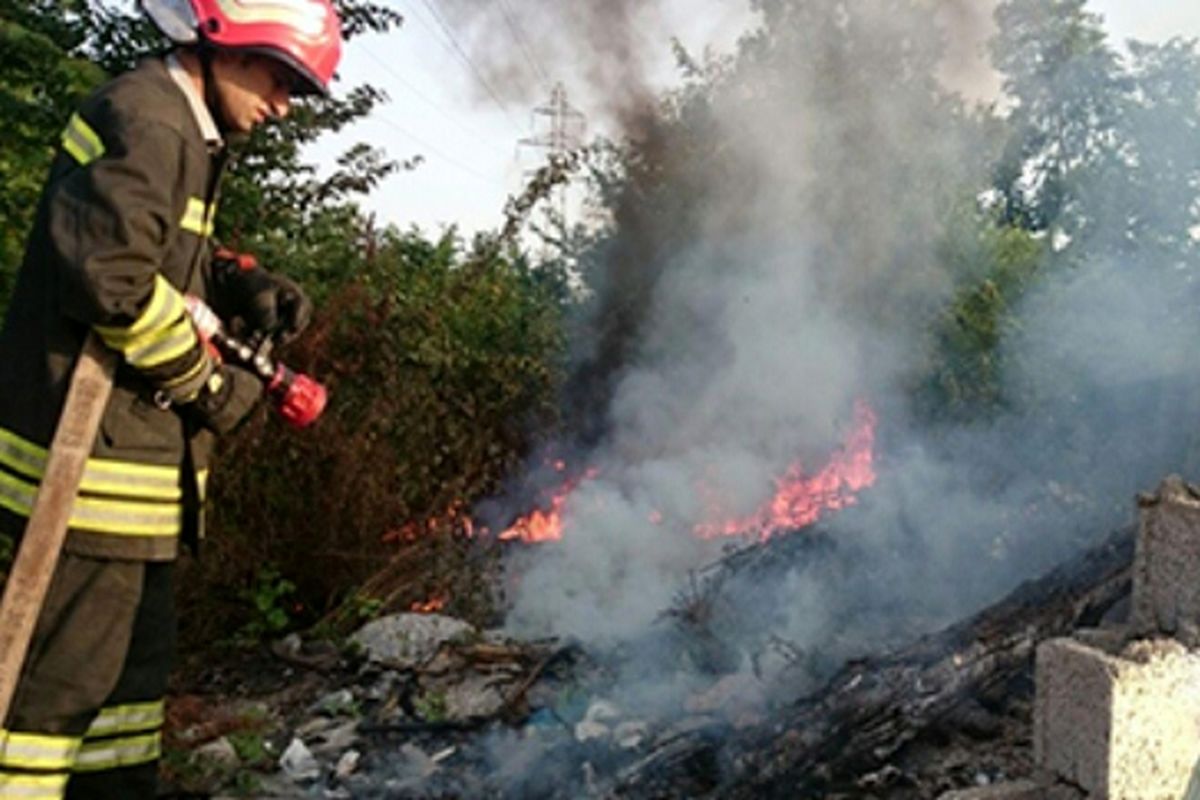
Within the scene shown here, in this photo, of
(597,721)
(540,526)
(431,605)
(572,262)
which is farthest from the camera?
(572,262)

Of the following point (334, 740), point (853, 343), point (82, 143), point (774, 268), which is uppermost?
point (774, 268)

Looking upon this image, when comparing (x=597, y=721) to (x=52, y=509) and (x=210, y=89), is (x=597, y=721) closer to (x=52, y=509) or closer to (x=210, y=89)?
(x=52, y=509)

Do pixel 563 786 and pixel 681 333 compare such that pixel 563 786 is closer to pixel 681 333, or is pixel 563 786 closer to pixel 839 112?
pixel 681 333

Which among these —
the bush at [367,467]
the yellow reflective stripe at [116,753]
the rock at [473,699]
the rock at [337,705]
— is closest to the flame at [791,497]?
the bush at [367,467]

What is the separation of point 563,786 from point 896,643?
69.8 inches

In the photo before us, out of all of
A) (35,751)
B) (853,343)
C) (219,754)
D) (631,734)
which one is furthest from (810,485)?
(35,751)

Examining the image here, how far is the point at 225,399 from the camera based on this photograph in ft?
8.83

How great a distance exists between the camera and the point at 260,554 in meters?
6.03

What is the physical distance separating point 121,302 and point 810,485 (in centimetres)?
819

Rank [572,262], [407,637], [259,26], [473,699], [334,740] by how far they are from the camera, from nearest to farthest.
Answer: [259,26] < [334,740] < [473,699] < [407,637] < [572,262]

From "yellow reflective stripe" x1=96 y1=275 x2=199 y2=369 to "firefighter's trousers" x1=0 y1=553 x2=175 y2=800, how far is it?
510mm

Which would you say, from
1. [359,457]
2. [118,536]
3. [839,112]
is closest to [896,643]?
[359,457]

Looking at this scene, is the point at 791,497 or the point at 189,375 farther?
the point at 791,497

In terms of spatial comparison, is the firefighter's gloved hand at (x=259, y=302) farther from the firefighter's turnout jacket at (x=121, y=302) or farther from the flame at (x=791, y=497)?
the flame at (x=791, y=497)
